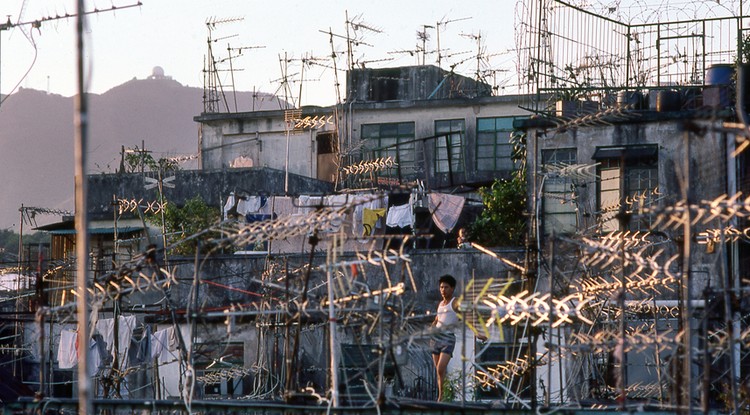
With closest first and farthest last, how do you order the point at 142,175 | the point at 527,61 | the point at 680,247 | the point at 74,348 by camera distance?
the point at 680,247 < the point at 74,348 < the point at 527,61 < the point at 142,175

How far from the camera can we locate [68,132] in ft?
367

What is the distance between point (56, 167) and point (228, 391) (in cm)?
8410

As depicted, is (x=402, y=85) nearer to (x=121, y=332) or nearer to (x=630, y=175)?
(x=630, y=175)

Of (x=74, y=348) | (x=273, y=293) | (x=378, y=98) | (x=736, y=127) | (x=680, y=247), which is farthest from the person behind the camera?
(x=378, y=98)

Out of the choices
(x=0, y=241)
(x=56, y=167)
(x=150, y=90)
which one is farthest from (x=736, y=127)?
(x=150, y=90)

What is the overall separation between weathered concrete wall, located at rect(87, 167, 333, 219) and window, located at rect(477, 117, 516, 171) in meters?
4.59

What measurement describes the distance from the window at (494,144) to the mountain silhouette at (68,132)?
5769cm

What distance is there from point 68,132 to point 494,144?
82.1 meters

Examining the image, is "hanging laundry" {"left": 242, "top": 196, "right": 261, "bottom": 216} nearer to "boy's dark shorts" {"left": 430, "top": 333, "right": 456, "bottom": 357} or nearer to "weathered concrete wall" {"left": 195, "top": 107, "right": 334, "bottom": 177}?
"weathered concrete wall" {"left": 195, "top": 107, "right": 334, "bottom": 177}

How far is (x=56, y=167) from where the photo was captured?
4161 inches

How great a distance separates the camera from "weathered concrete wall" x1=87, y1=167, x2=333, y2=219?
33.1 metres

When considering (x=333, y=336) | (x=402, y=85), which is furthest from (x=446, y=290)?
(x=402, y=85)

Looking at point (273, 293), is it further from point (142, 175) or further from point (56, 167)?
point (56, 167)

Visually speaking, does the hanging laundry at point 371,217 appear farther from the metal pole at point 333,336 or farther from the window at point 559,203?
the metal pole at point 333,336
